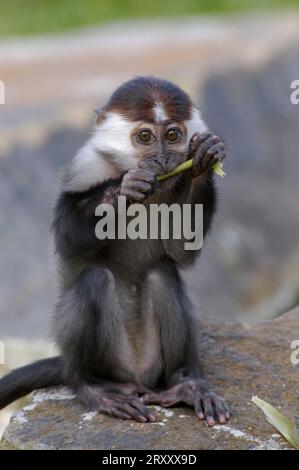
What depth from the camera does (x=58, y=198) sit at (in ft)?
16.1

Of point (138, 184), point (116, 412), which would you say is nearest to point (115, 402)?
point (116, 412)

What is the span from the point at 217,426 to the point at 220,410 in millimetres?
90

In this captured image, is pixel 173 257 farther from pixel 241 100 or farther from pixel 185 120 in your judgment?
pixel 241 100

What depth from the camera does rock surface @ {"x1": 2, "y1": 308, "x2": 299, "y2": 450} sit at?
4.34 m

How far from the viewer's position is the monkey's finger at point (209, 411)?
446 cm

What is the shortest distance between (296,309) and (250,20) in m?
8.93

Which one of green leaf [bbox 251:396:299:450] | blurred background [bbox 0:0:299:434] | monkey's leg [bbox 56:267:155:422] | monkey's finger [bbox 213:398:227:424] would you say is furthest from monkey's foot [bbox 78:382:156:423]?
blurred background [bbox 0:0:299:434]

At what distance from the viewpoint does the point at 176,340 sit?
484 cm

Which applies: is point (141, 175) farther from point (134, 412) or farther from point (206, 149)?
point (134, 412)

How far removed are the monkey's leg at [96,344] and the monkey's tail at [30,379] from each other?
8.6 inches

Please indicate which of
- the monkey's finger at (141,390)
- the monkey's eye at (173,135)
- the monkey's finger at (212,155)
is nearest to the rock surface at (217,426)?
the monkey's finger at (141,390)

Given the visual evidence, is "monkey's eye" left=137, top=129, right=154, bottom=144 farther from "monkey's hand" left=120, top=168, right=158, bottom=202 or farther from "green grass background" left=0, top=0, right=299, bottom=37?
"green grass background" left=0, top=0, right=299, bottom=37

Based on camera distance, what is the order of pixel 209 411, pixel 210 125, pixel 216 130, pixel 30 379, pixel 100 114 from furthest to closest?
1. pixel 216 130
2. pixel 210 125
3. pixel 30 379
4. pixel 100 114
5. pixel 209 411

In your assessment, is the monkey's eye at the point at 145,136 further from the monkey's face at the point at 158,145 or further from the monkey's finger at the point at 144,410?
the monkey's finger at the point at 144,410
